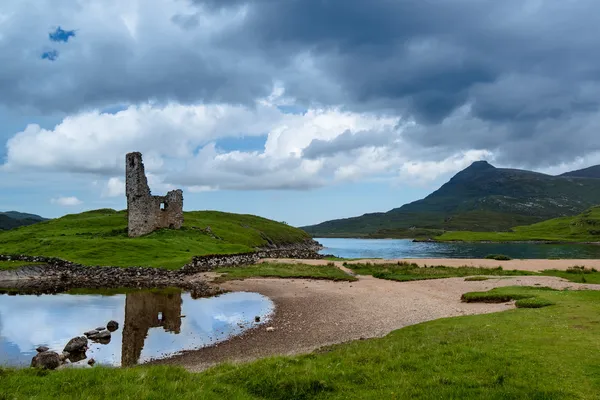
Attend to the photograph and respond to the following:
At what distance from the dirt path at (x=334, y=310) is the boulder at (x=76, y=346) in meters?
4.75

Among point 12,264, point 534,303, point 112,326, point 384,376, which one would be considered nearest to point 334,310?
point 534,303

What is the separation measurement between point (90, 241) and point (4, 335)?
41.9 meters

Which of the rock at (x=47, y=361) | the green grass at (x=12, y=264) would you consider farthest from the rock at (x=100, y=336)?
the green grass at (x=12, y=264)

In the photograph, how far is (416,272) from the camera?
55.7 metres

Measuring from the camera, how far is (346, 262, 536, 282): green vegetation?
2007 inches

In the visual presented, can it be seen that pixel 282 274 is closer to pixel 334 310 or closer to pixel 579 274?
pixel 334 310

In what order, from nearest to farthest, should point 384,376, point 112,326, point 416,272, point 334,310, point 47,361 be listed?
point 384,376 → point 47,361 → point 112,326 → point 334,310 → point 416,272

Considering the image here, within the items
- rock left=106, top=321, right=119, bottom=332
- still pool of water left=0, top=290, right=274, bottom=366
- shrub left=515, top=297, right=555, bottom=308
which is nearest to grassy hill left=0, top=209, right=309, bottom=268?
still pool of water left=0, top=290, right=274, bottom=366

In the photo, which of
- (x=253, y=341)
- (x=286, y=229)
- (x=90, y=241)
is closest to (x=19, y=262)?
(x=90, y=241)

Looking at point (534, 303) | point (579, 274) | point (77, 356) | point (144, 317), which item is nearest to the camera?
point (77, 356)

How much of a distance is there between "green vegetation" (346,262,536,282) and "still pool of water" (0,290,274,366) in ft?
69.0

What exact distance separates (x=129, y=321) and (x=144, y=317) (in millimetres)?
1409

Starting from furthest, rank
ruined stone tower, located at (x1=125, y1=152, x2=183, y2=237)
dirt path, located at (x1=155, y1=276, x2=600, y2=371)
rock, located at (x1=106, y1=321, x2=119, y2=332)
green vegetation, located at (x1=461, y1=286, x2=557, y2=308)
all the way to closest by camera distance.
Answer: ruined stone tower, located at (x1=125, y1=152, x2=183, y2=237) < green vegetation, located at (x1=461, y1=286, x2=557, y2=308) < rock, located at (x1=106, y1=321, x2=119, y2=332) < dirt path, located at (x1=155, y1=276, x2=600, y2=371)

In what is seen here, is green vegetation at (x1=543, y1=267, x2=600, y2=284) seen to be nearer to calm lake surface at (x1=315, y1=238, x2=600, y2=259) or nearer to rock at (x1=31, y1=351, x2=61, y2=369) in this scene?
calm lake surface at (x1=315, y1=238, x2=600, y2=259)
